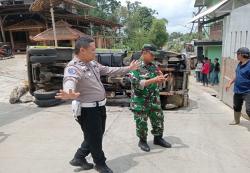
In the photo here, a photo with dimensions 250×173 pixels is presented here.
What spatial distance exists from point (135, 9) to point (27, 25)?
2932cm

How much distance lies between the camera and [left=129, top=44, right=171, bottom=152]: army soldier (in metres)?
4.51

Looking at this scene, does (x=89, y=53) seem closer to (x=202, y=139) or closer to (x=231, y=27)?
(x=202, y=139)

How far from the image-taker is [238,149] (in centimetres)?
498

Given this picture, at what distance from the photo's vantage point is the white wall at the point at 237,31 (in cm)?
812

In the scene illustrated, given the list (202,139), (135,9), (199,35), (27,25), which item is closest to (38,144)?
(202,139)

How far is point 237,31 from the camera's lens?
8859 millimetres


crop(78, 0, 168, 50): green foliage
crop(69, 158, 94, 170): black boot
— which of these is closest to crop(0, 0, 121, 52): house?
crop(78, 0, 168, 50): green foliage

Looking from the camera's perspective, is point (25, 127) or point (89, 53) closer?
point (89, 53)

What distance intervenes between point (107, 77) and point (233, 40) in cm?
374

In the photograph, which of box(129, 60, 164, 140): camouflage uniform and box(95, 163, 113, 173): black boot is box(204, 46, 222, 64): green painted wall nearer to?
box(129, 60, 164, 140): camouflage uniform

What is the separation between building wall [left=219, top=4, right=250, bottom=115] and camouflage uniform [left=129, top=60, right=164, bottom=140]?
13.0ft

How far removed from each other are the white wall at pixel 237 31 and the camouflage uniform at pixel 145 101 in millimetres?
4233

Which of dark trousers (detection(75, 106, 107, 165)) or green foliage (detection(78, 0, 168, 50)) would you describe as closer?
dark trousers (detection(75, 106, 107, 165))

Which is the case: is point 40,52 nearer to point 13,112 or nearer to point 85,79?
point 13,112
